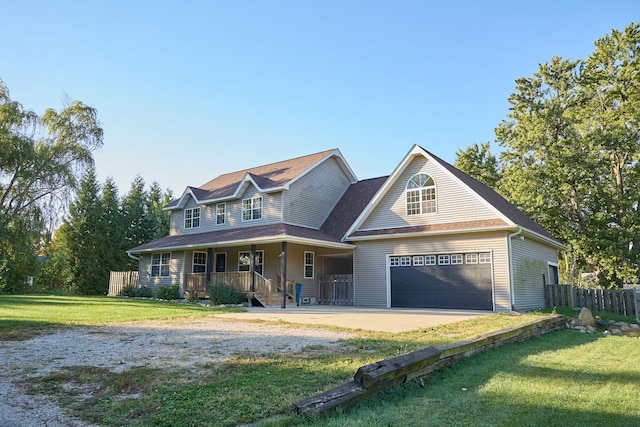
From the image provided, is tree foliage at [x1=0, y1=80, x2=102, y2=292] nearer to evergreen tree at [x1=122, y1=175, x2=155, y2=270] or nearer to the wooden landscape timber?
evergreen tree at [x1=122, y1=175, x2=155, y2=270]

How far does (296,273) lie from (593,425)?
683 inches

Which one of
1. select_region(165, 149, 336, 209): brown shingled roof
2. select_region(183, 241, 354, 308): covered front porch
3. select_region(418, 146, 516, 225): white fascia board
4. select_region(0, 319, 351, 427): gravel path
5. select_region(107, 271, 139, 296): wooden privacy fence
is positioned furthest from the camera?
select_region(107, 271, 139, 296): wooden privacy fence

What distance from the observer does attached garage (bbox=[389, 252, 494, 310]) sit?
16.5 meters

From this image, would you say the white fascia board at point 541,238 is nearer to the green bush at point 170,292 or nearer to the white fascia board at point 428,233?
the white fascia board at point 428,233

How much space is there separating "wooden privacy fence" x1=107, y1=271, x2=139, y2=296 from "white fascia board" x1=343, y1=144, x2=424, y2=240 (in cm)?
1508

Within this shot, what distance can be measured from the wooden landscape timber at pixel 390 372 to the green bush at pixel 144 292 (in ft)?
72.0

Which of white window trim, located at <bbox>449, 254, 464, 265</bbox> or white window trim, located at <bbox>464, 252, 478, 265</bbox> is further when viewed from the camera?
white window trim, located at <bbox>449, 254, 464, 265</bbox>

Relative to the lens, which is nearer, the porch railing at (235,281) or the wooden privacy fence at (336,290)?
the porch railing at (235,281)

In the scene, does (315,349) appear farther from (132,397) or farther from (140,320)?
(140,320)

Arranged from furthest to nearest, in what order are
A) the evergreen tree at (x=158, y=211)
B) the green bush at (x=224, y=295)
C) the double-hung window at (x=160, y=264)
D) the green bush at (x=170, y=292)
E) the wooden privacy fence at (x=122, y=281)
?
the evergreen tree at (x=158, y=211) → the wooden privacy fence at (x=122, y=281) → the double-hung window at (x=160, y=264) → the green bush at (x=170, y=292) → the green bush at (x=224, y=295)

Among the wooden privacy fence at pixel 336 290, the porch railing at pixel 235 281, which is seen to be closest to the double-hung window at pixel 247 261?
the porch railing at pixel 235 281

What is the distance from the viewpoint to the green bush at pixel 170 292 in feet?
75.9

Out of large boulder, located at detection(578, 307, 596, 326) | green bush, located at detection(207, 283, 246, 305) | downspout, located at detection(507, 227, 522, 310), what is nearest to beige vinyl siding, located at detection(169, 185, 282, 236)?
green bush, located at detection(207, 283, 246, 305)

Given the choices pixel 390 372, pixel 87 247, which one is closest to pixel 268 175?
pixel 87 247
